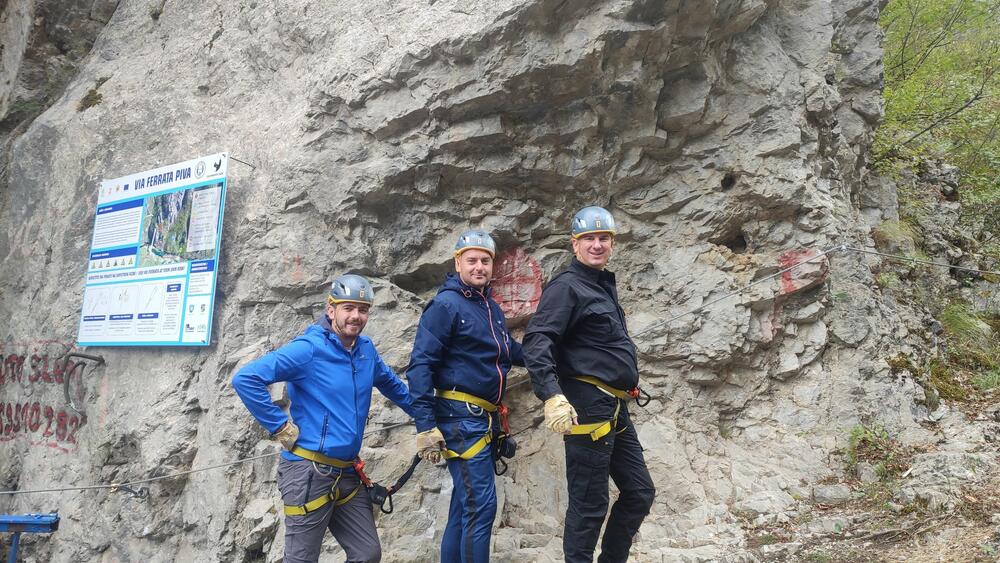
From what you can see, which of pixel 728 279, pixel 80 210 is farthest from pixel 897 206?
pixel 80 210

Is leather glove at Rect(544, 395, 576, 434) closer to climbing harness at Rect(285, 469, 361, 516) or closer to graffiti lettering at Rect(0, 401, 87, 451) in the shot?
climbing harness at Rect(285, 469, 361, 516)

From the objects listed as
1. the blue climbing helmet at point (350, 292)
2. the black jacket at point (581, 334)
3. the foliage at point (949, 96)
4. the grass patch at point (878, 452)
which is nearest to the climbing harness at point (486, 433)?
the black jacket at point (581, 334)

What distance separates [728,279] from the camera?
6.32 m

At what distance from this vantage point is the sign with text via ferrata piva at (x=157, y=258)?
6008 millimetres

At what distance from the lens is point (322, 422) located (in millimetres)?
4074

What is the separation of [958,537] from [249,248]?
5912mm

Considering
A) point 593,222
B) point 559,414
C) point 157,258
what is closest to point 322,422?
point 559,414

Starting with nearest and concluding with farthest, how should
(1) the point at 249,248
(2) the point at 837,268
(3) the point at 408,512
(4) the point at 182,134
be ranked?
(3) the point at 408,512 → (1) the point at 249,248 → (2) the point at 837,268 → (4) the point at 182,134

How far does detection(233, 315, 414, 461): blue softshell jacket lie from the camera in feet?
13.0

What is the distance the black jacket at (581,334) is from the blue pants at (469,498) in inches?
26.9

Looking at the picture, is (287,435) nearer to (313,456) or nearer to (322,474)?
(313,456)

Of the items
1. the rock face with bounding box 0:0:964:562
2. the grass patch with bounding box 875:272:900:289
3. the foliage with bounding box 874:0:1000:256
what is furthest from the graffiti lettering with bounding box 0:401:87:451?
the foliage with bounding box 874:0:1000:256

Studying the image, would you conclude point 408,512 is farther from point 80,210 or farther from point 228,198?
point 80,210

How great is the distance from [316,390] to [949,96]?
10509mm
